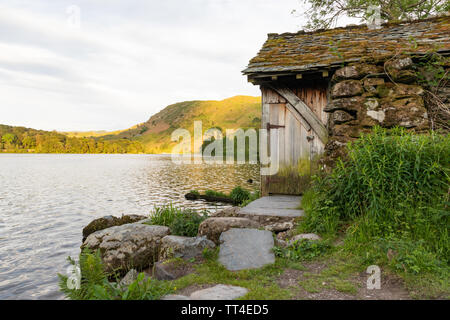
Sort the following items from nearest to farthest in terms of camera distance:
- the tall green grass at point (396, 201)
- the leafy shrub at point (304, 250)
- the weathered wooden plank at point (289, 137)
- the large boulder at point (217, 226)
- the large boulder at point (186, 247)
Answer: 1. the tall green grass at point (396, 201)
2. the leafy shrub at point (304, 250)
3. the large boulder at point (186, 247)
4. the large boulder at point (217, 226)
5. the weathered wooden plank at point (289, 137)

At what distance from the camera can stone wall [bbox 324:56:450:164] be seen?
20.6 feet

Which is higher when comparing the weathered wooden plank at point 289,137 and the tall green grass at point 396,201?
the weathered wooden plank at point 289,137

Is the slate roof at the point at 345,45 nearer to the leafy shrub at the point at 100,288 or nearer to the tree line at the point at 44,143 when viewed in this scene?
the leafy shrub at the point at 100,288

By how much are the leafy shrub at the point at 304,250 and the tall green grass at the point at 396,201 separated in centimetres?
48

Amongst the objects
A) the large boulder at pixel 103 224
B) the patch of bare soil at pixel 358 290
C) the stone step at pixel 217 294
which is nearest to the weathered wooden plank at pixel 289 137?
the patch of bare soil at pixel 358 290

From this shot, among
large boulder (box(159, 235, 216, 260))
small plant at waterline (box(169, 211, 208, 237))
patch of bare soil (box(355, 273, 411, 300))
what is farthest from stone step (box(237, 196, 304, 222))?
patch of bare soil (box(355, 273, 411, 300))

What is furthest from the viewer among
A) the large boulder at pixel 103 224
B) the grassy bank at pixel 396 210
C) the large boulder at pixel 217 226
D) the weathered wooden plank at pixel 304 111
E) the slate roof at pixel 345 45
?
the large boulder at pixel 103 224

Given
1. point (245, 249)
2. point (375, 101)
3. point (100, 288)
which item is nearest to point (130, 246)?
point (245, 249)

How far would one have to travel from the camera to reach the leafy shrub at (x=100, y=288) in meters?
2.91

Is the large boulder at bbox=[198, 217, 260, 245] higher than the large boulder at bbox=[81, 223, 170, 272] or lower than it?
higher

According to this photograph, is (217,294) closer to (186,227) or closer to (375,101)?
(186,227)

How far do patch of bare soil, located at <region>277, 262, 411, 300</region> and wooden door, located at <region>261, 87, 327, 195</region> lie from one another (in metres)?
5.29

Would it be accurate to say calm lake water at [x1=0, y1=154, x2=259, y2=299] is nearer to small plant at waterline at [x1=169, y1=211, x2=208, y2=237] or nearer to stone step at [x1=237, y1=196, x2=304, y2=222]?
small plant at waterline at [x1=169, y1=211, x2=208, y2=237]
